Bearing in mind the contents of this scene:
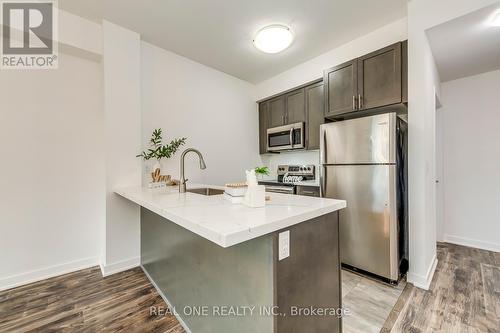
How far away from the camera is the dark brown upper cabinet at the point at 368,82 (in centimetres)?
220

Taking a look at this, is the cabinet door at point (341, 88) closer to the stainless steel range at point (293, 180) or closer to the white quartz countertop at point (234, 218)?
the stainless steel range at point (293, 180)

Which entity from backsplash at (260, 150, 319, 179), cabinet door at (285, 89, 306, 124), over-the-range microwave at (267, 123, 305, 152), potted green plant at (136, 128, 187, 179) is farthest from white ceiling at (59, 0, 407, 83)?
backsplash at (260, 150, 319, 179)

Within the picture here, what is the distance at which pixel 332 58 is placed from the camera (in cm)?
288

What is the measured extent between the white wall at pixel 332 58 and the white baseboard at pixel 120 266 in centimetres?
324

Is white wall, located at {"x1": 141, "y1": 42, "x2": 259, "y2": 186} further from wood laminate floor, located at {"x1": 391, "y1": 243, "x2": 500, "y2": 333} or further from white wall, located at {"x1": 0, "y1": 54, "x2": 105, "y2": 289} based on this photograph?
wood laminate floor, located at {"x1": 391, "y1": 243, "x2": 500, "y2": 333}

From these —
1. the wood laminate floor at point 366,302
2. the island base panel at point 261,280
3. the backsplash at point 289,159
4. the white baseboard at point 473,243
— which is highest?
the backsplash at point 289,159

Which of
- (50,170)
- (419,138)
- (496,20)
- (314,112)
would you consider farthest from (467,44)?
(50,170)

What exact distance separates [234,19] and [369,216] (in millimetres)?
2544

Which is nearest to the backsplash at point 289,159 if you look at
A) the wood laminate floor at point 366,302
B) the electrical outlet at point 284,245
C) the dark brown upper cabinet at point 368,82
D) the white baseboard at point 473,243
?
the dark brown upper cabinet at point 368,82

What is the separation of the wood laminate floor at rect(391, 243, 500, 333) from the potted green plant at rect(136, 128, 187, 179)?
2713 mm

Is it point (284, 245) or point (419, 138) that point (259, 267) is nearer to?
point (284, 245)

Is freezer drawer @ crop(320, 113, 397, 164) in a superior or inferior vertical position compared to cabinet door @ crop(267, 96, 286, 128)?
inferior

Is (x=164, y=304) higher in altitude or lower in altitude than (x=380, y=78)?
lower

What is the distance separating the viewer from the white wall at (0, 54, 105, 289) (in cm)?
210
